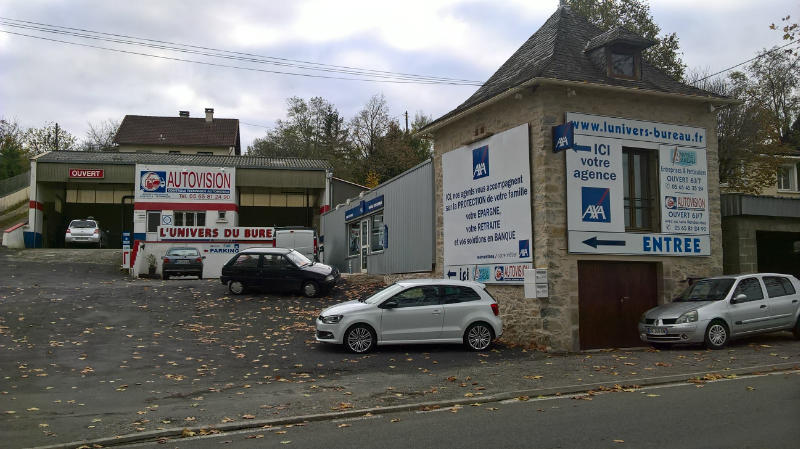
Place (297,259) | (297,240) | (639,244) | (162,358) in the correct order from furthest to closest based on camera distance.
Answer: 1. (297,240)
2. (297,259)
3. (639,244)
4. (162,358)

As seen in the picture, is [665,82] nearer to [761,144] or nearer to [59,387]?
[59,387]

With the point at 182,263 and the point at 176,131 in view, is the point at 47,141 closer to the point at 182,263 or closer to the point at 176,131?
the point at 176,131

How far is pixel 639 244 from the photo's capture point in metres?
15.8

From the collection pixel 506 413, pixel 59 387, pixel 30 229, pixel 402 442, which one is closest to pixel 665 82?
pixel 506 413

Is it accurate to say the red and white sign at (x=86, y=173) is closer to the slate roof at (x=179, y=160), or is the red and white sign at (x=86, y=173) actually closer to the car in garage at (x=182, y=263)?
the slate roof at (x=179, y=160)

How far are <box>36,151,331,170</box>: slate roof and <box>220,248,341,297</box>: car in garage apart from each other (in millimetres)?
20575

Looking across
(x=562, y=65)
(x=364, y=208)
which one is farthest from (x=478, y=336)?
(x=364, y=208)

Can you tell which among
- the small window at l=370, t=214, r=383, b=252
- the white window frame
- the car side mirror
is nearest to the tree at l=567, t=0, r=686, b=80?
the white window frame

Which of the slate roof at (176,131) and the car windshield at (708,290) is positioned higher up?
the slate roof at (176,131)

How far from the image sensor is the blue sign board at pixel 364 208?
25312 millimetres

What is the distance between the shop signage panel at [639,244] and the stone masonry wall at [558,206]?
0.17 meters

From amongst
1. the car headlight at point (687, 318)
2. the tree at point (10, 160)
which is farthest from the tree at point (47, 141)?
the car headlight at point (687, 318)

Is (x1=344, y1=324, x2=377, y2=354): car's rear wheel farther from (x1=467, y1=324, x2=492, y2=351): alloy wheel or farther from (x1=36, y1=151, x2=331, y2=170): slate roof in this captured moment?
(x1=36, y1=151, x2=331, y2=170): slate roof

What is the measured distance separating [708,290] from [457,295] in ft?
18.5
